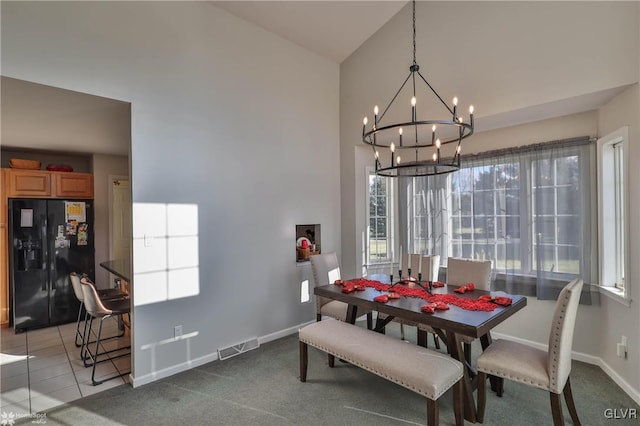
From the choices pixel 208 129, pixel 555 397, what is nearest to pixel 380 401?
pixel 555 397

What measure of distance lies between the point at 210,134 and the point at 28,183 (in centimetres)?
310

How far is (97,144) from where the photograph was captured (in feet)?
14.3

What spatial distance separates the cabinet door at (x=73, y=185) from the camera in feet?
14.7

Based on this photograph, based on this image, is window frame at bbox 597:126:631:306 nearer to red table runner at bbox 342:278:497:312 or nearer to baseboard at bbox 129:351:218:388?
red table runner at bbox 342:278:497:312

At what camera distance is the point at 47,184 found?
4.40 metres

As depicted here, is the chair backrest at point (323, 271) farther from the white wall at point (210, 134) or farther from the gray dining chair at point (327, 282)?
the white wall at point (210, 134)

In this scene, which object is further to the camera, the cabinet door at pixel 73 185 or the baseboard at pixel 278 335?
the cabinet door at pixel 73 185

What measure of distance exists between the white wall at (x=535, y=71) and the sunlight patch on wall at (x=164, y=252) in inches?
97.8

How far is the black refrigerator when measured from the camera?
408 centimetres

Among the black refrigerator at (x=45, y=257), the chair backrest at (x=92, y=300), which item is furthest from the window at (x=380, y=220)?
the black refrigerator at (x=45, y=257)

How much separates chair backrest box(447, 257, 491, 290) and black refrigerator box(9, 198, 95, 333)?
492 centimetres

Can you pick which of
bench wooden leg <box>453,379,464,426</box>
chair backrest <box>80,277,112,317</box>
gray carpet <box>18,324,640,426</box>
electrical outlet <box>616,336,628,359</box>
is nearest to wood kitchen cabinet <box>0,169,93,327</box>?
chair backrest <box>80,277,112,317</box>

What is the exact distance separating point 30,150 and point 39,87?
10.5ft

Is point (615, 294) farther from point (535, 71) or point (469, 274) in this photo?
point (535, 71)
